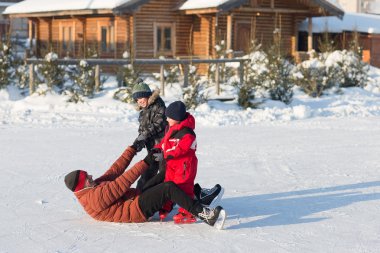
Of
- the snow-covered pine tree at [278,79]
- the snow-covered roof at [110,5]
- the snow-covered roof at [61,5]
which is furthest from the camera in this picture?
the snow-covered roof at [61,5]

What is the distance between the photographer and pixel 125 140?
11.6 meters

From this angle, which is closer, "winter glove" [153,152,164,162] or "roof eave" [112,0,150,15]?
"winter glove" [153,152,164,162]

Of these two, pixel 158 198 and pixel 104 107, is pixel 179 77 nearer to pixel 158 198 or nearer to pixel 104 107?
pixel 104 107

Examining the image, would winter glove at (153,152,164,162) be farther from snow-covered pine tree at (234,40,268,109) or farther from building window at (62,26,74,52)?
building window at (62,26,74,52)

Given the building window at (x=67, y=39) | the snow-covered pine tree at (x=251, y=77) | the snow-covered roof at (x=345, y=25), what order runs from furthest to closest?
1. the snow-covered roof at (x=345, y=25)
2. the building window at (x=67, y=39)
3. the snow-covered pine tree at (x=251, y=77)

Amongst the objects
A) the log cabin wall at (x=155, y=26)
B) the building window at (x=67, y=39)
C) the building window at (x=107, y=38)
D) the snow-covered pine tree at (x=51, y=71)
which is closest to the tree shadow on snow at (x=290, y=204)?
the snow-covered pine tree at (x=51, y=71)

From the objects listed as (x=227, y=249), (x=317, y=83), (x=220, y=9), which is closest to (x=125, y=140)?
(x=227, y=249)

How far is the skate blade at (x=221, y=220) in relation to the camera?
5867 millimetres

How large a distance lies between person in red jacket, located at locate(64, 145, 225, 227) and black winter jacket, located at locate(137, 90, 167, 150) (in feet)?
2.13

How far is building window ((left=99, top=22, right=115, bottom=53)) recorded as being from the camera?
27203 millimetres

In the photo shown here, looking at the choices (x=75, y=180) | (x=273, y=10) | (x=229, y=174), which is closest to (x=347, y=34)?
(x=273, y=10)

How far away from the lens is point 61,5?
27.5 metres

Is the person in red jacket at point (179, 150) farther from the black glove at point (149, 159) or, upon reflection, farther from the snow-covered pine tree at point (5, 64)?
the snow-covered pine tree at point (5, 64)

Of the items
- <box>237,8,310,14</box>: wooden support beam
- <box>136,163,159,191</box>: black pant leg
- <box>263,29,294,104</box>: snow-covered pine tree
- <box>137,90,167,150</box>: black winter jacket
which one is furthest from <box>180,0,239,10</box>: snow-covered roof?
<box>136,163,159,191</box>: black pant leg
